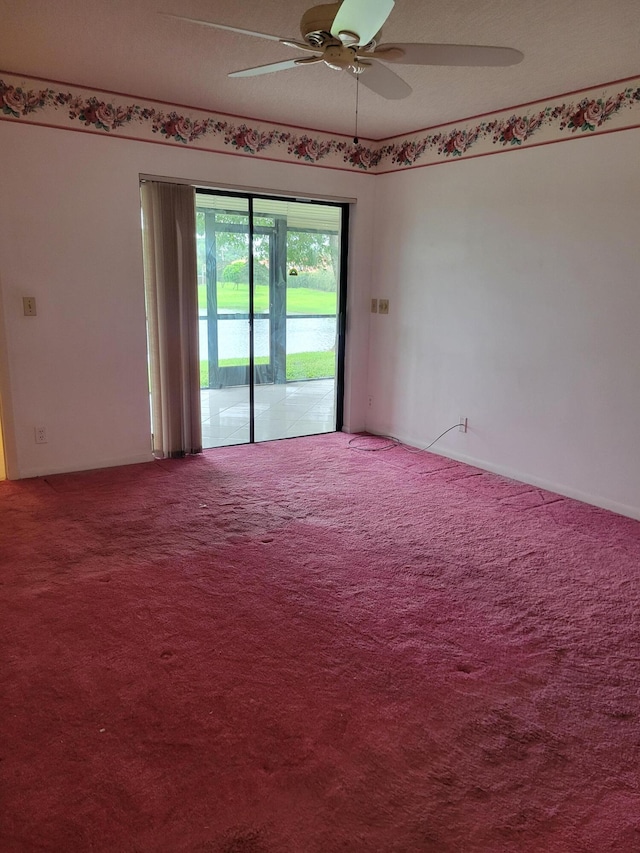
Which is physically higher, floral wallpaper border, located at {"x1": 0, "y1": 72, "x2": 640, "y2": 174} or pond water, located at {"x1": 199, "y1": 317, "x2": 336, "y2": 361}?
floral wallpaper border, located at {"x1": 0, "y1": 72, "x2": 640, "y2": 174}

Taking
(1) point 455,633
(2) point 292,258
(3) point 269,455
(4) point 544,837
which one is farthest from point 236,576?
(2) point 292,258

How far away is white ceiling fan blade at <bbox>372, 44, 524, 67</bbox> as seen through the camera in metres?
2.25

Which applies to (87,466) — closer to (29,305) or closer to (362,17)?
(29,305)

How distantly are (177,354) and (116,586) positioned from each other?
2280 millimetres

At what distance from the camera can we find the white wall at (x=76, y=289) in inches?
158

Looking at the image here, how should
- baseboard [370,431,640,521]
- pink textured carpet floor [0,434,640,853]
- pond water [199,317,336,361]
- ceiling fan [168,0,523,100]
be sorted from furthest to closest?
pond water [199,317,336,361]
baseboard [370,431,640,521]
ceiling fan [168,0,523,100]
pink textured carpet floor [0,434,640,853]

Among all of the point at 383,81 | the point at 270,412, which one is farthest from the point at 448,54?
the point at 270,412

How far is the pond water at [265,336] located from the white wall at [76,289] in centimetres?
76

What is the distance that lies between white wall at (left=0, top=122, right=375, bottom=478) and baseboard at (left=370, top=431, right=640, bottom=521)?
2.49 m

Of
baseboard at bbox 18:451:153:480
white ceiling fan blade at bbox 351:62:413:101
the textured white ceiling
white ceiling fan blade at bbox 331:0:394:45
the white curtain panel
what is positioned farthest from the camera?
the white curtain panel

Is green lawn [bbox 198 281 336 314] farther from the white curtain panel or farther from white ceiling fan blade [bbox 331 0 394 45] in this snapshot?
white ceiling fan blade [bbox 331 0 394 45]

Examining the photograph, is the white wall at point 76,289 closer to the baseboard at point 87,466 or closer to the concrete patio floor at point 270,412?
the baseboard at point 87,466

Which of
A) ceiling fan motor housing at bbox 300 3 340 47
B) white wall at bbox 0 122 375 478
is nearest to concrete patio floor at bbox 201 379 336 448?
white wall at bbox 0 122 375 478

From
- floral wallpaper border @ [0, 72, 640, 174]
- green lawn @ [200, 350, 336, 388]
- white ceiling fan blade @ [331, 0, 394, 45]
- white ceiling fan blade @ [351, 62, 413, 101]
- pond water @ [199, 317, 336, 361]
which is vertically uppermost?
floral wallpaper border @ [0, 72, 640, 174]
